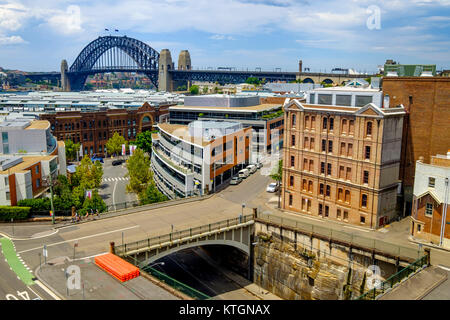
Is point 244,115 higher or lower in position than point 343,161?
higher

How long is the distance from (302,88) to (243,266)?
129115 millimetres

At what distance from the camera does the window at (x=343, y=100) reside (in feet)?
174

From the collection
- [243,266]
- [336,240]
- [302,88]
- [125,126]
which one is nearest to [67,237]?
[243,266]

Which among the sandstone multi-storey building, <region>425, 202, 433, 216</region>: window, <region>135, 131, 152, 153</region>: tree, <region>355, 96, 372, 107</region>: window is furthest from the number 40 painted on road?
<region>135, 131, 152, 153</region>: tree

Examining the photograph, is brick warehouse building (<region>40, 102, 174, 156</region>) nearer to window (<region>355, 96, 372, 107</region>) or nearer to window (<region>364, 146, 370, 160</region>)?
window (<region>355, 96, 372, 107</region>)

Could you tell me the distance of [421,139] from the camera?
172ft

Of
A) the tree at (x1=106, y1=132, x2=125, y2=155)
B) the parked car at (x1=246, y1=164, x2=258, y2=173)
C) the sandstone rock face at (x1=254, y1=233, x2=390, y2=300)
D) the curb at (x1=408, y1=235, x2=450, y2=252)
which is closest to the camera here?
the curb at (x1=408, y1=235, x2=450, y2=252)

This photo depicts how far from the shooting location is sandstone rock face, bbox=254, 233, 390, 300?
45969mm

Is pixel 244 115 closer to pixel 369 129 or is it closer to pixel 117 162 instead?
pixel 117 162

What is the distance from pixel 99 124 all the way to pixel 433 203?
338 ft

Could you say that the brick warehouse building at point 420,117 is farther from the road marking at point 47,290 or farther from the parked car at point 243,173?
the road marking at point 47,290

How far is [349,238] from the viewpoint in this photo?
46594mm

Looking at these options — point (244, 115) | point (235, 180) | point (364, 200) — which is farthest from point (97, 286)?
point (244, 115)

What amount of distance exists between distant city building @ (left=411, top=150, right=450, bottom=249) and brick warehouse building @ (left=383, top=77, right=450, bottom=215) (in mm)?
5601
